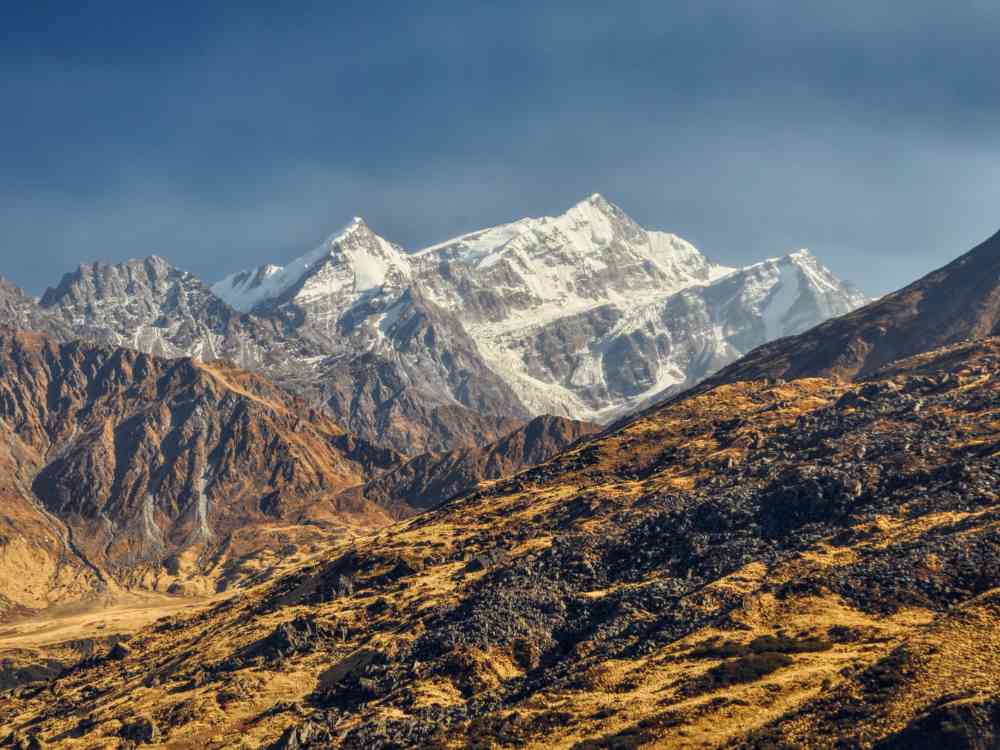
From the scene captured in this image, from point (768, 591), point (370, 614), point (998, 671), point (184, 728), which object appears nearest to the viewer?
point (998, 671)

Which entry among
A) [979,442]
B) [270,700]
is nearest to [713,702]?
[270,700]

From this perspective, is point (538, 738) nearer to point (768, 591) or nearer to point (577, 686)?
point (577, 686)

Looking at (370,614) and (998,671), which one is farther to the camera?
(370,614)

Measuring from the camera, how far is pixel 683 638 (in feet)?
438

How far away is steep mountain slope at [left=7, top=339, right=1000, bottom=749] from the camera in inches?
4163

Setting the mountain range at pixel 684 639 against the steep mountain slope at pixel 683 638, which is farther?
the steep mountain slope at pixel 683 638

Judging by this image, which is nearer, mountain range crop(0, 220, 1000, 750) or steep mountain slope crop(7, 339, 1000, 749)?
mountain range crop(0, 220, 1000, 750)

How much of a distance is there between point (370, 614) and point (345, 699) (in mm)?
37780

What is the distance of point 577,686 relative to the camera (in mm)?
127500

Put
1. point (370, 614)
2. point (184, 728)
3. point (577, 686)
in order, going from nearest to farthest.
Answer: point (577, 686), point (184, 728), point (370, 614)

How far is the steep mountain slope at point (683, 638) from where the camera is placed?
106m

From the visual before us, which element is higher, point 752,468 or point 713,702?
point 752,468

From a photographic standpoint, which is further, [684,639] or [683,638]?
[683,638]

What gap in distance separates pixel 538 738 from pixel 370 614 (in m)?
75.6
